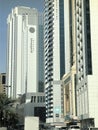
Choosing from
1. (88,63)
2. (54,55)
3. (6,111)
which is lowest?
(6,111)

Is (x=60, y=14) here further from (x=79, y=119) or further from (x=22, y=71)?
(x=79, y=119)

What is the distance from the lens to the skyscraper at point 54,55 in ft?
488

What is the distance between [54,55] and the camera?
153375 millimetres

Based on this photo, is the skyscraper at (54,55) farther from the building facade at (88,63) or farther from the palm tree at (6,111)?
the palm tree at (6,111)

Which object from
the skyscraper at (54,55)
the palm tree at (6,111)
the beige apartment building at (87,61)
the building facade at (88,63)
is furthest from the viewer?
the skyscraper at (54,55)

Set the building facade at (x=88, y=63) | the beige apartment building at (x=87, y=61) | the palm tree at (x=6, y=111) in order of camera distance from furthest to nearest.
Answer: the beige apartment building at (x=87, y=61) → the building facade at (x=88, y=63) → the palm tree at (x=6, y=111)

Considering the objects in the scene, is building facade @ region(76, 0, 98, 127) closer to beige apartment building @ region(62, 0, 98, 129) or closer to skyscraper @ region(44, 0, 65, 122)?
beige apartment building @ region(62, 0, 98, 129)

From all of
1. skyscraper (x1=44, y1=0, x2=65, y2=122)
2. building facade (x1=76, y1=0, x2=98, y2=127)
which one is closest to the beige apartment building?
building facade (x1=76, y1=0, x2=98, y2=127)

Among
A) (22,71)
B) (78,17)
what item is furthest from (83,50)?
(22,71)

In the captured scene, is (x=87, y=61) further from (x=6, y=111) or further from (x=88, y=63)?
(x=6, y=111)

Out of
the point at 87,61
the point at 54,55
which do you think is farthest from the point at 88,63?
the point at 54,55

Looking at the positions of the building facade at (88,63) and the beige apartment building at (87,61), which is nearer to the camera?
the building facade at (88,63)

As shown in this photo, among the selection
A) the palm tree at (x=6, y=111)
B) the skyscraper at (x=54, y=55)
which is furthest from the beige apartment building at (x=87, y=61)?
the skyscraper at (x=54, y=55)

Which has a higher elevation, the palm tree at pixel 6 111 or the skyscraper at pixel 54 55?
the skyscraper at pixel 54 55
